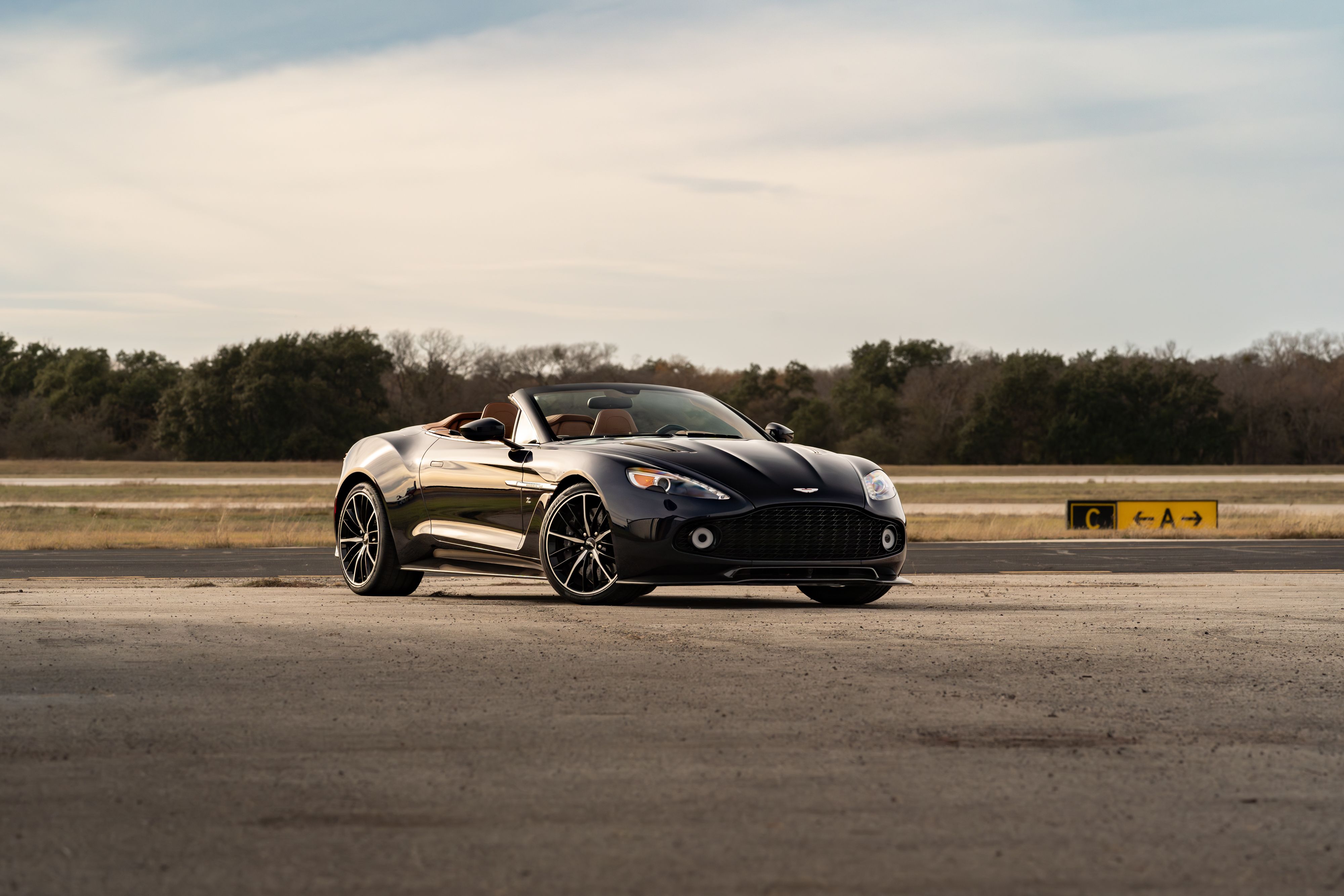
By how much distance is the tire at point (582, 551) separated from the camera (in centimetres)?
982

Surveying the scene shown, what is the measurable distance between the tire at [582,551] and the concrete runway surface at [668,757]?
125 cm

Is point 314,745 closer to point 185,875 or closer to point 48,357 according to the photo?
point 185,875

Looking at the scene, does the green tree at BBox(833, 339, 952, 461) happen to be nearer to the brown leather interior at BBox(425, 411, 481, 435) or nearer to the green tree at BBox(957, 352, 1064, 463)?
the green tree at BBox(957, 352, 1064, 463)

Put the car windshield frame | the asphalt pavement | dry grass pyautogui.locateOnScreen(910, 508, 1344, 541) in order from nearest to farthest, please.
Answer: the car windshield frame < the asphalt pavement < dry grass pyautogui.locateOnScreen(910, 508, 1344, 541)

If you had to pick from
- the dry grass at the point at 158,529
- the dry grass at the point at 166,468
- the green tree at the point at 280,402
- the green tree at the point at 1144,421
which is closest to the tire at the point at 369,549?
the dry grass at the point at 158,529

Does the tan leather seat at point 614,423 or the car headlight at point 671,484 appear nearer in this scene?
the car headlight at point 671,484

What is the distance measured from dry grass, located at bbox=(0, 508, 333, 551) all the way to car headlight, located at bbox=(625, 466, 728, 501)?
16.5m

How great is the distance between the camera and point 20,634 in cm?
800

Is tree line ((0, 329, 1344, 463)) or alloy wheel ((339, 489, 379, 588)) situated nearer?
alloy wheel ((339, 489, 379, 588))

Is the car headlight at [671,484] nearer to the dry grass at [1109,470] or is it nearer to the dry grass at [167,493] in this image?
the dry grass at [167,493]

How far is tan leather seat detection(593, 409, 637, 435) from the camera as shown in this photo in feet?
35.7

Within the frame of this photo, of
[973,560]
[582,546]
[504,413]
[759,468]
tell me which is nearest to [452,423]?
[504,413]

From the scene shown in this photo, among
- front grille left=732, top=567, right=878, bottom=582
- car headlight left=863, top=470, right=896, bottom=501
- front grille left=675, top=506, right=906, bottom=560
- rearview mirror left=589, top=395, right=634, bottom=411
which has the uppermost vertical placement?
rearview mirror left=589, top=395, right=634, bottom=411

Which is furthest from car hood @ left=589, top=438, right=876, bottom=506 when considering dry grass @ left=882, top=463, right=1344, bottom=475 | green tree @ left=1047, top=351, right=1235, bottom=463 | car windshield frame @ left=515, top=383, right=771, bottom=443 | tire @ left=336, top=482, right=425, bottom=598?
green tree @ left=1047, top=351, right=1235, bottom=463
